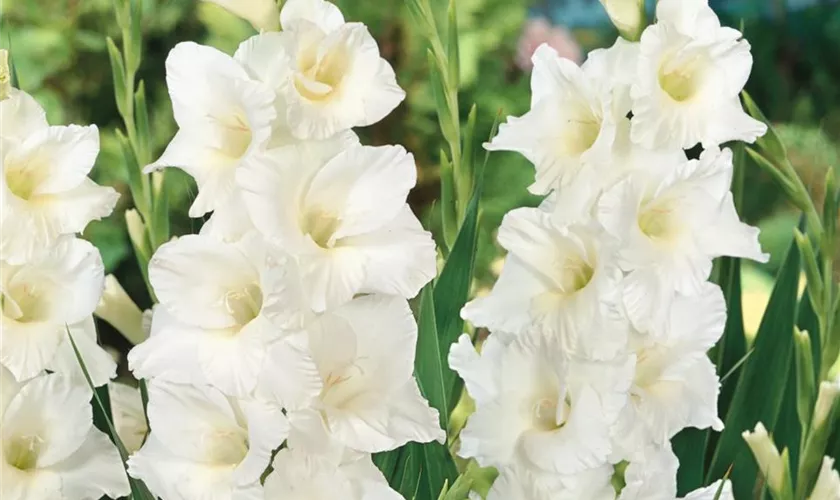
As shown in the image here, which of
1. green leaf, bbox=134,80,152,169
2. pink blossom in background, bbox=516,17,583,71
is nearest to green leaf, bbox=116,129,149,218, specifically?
green leaf, bbox=134,80,152,169

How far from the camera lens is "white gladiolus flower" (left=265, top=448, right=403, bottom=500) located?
345mm

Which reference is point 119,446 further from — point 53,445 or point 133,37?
point 133,37

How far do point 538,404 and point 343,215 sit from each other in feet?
0.34

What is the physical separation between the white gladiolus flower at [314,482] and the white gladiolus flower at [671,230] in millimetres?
107

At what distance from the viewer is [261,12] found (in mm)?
392

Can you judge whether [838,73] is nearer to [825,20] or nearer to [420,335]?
[825,20]

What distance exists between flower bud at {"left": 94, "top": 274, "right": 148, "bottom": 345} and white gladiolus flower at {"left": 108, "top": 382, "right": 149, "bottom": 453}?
0.03 m

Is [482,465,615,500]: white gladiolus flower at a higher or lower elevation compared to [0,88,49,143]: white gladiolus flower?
lower

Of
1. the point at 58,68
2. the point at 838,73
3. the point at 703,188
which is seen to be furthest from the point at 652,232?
the point at 838,73

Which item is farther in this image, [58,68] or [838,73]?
[838,73]

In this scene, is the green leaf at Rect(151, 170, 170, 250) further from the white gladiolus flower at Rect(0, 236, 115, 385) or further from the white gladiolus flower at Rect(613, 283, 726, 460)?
the white gladiolus flower at Rect(613, 283, 726, 460)

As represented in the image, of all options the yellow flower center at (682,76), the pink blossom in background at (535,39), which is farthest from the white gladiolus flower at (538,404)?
the pink blossom in background at (535,39)

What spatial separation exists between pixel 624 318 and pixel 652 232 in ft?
0.12

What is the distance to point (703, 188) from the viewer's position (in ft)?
1.21
